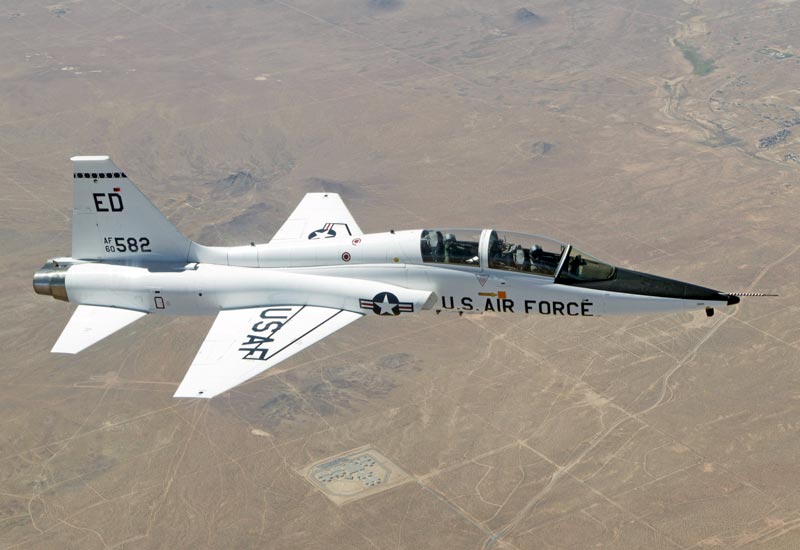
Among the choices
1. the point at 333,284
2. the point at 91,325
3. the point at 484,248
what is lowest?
the point at 91,325

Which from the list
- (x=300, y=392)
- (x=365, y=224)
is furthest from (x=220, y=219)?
(x=300, y=392)

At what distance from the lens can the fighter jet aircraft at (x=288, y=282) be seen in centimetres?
4106

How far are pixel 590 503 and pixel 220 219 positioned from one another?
167 ft

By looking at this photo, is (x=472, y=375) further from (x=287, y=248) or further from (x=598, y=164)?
(x=598, y=164)

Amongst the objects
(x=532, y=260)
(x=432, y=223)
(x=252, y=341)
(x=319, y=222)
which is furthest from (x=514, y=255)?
(x=432, y=223)

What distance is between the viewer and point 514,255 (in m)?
41.7

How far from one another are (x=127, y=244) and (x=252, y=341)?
7.60 m

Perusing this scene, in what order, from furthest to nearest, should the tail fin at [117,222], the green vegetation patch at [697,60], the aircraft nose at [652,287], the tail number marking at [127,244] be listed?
the green vegetation patch at [697,60] → the tail number marking at [127,244] → the tail fin at [117,222] → the aircraft nose at [652,287]

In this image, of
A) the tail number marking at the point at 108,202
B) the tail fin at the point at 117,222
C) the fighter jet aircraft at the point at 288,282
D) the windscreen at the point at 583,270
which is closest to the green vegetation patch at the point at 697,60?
the fighter jet aircraft at the point at 288,282

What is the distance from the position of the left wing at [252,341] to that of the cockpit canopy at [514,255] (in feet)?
13.6

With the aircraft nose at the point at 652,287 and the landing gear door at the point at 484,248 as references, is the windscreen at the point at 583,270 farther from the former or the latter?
the landing gear door at the point at 484,248

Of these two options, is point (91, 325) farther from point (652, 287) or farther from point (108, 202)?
point (652, 287)

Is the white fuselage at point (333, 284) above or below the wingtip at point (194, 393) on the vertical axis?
above

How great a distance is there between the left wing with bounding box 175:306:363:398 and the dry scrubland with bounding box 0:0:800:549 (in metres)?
26.2
